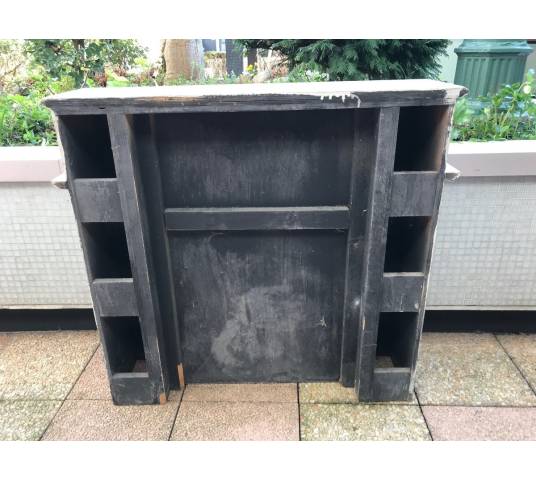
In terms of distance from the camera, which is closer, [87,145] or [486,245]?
[87,145]

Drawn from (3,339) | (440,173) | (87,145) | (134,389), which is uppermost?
(87,145)

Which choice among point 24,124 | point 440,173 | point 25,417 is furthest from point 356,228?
point 24,124

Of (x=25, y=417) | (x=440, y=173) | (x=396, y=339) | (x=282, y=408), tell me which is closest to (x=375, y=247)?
(x=440, y=173)

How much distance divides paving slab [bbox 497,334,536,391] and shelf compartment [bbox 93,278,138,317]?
2.52 meters

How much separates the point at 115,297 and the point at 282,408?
1.16 metres

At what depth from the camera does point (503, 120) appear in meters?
3.75

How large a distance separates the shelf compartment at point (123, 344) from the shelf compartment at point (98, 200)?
0.60 meters

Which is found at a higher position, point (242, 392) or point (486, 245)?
point (486, 245)

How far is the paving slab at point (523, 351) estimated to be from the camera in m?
2.93

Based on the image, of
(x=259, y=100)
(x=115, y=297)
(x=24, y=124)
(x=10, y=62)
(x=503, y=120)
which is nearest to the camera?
(x=259, y=100)

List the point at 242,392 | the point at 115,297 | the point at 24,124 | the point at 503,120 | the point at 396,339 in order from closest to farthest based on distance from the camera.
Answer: the point at 115,297 < the point at 242,392 < the point at 396,339 < the point at 503,120 < the point at 24,124

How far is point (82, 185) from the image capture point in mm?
2209

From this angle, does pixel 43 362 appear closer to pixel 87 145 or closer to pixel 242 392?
pixel 242 392

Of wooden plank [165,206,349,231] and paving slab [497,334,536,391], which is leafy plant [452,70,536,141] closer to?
paving slab [497,334,536,391]
